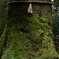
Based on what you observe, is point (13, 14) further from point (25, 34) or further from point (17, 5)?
point (25, 34)

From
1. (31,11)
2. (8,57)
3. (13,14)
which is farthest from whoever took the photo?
(13,14)

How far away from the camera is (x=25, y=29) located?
197 inches

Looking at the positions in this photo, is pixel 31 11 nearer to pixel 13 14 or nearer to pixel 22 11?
pixel 22 11

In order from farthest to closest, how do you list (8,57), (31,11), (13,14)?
(13,14), (31,11), (8,57)

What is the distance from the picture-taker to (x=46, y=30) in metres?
5.10

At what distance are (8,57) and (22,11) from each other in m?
2.08

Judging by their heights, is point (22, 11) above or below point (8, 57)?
above

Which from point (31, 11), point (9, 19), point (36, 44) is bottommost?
point (36, 44)

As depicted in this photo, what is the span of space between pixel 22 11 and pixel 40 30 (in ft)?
3.85

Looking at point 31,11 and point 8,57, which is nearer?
point 8,57

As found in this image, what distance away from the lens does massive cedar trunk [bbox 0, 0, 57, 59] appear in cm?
486

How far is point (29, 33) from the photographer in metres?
4.98

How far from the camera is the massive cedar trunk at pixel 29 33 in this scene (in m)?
4.86

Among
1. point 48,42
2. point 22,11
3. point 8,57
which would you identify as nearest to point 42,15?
point 22,11
